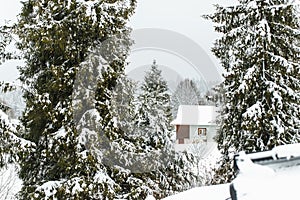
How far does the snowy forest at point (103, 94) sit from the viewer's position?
7438 mm

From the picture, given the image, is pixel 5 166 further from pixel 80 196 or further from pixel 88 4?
pixel 88 4

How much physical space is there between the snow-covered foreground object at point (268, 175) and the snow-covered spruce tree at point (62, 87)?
5740mm

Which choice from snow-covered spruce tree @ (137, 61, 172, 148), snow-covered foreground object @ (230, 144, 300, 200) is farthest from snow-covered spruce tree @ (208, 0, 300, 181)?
snow-covered foreground object @ (230, 144, 300, 200)

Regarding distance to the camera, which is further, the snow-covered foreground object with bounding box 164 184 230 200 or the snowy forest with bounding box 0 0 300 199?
the snowy forest with bounding box 0 0 300 199

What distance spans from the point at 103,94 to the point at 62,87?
91 cm

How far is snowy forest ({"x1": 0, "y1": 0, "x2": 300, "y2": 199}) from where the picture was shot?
7.44m

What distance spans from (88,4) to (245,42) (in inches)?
151

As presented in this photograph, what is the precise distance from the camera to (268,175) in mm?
1937

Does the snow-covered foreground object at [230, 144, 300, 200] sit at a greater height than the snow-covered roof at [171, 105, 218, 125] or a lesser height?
lesser

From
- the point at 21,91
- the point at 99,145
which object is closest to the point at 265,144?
the point at 99,145

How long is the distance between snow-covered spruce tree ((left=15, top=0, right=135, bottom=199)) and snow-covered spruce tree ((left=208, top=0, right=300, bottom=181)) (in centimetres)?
285

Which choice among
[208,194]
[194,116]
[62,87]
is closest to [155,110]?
[62,87]

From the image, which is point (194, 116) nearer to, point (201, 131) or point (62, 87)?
point (201, 131)

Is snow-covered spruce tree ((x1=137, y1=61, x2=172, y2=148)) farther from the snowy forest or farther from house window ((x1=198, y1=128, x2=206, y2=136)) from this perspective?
house window ((x1=198, y1=128, x2=206, y2=136))
